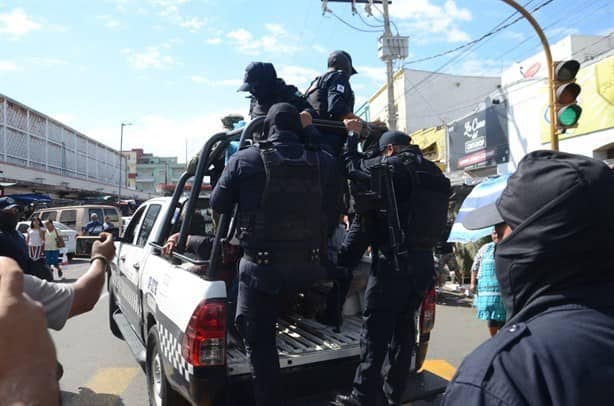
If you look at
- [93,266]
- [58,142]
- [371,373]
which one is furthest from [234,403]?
[58,142]

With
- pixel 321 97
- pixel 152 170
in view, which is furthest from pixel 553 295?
pixel 152 170

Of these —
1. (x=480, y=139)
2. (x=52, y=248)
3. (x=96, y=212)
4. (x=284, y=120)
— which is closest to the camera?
(x=284, y=120)

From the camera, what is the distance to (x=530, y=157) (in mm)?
1190

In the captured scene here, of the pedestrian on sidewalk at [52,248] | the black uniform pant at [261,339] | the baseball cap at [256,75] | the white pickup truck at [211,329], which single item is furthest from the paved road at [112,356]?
the pedestrian on sidewalk at [52,248]

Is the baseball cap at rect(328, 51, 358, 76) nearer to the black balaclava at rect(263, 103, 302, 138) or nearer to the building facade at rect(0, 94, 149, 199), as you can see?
the black balaclava at rect(263, 103, 302, 138)

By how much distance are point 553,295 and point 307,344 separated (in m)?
2.53

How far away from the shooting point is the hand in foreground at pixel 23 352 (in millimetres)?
1229

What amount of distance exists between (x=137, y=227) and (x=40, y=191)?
2892 cm

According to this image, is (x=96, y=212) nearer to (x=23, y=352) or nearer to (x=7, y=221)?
(x=7, y=221)

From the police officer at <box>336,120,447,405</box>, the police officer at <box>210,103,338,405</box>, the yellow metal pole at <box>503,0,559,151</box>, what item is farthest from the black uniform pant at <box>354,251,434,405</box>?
the yellow metal pole at <box>503,0,559,151</box>

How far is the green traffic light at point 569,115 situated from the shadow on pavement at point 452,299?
3.71 m

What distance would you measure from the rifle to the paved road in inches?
59.4

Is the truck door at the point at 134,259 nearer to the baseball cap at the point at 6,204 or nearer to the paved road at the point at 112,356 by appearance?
the paved road at the point at 112,356

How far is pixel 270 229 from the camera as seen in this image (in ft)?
9.28
